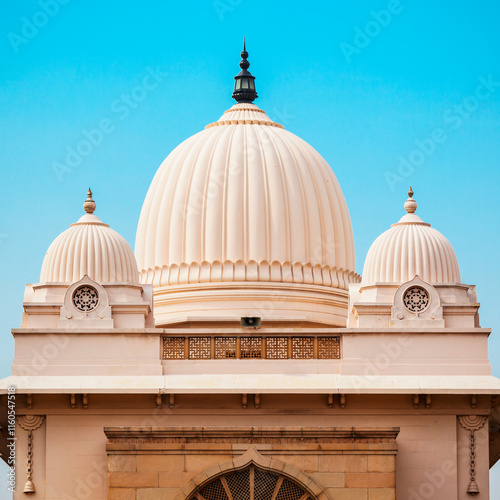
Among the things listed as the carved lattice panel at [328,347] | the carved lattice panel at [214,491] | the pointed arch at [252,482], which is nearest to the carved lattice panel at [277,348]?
the carved lattice panel at [328,347]

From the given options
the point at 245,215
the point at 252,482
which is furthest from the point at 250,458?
the point at 245,215

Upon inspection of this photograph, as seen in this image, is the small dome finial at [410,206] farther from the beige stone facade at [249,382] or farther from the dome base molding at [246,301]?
the dome base molding at [246,301]

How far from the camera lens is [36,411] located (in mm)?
37406

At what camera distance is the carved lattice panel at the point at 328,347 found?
38.0m

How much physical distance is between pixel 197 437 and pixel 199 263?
8.54m

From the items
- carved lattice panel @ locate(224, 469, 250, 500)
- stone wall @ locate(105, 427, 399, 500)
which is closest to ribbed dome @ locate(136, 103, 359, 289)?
stone wall @ locate(105, 427, 399, 500)

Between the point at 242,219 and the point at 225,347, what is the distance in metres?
6.66

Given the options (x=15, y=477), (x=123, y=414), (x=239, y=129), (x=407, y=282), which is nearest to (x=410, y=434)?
(x=407, y=282)

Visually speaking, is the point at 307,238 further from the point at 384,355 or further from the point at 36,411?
the point at 36,411

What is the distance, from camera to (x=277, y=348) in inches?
1495

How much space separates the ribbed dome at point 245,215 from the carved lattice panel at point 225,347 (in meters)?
5.19

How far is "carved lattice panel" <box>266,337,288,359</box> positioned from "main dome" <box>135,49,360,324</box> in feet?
14.2

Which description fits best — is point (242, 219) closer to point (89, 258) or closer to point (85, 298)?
point (89, 258)

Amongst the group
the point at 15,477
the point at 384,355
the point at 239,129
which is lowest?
the point at 15,477
